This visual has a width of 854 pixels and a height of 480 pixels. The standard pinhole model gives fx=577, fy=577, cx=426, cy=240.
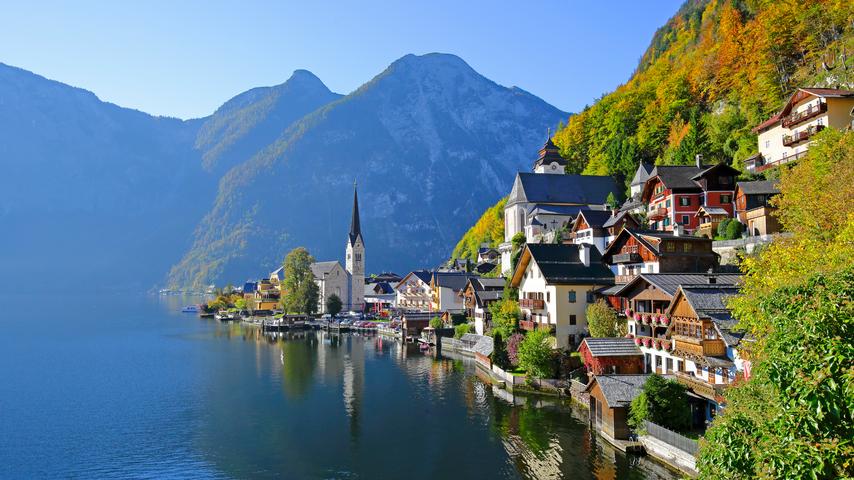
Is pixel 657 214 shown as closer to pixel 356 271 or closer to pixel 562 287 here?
pixel 562 287

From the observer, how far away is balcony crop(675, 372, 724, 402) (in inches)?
1178

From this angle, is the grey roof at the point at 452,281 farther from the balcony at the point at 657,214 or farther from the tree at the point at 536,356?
the tree at the point at 536,356

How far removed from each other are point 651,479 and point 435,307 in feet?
261

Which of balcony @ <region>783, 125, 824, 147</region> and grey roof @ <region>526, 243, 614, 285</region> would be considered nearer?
grey roof @ <region>526, 243, 614, 285</region>

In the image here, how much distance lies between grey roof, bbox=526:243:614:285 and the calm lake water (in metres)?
12.0

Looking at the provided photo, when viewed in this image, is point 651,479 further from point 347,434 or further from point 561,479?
point 347,434

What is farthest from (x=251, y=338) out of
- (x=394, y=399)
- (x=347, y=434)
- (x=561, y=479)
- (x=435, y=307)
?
(x=561, y=479)

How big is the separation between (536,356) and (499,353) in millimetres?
9301

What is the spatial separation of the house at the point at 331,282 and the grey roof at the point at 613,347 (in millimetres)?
105490

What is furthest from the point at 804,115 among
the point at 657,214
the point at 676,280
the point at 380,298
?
the point at 380,298

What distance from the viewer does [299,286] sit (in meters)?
129

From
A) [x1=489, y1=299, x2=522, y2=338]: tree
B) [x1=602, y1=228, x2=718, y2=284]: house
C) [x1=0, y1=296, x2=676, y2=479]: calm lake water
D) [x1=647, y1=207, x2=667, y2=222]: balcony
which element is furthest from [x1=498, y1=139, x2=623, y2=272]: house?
[x1=602, y1=228, x2=718, y2=284]: house

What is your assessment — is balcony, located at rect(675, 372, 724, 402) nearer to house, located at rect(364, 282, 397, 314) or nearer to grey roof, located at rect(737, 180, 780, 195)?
grey roof, located at rect(737, 180, 780, 195)

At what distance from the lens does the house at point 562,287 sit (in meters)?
52.3
